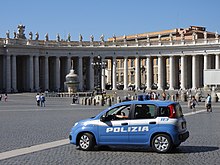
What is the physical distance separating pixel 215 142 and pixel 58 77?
75591 mm

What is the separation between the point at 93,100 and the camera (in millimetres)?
48438

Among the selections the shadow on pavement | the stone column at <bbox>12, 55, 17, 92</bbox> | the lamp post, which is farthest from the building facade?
the shadow on pavement

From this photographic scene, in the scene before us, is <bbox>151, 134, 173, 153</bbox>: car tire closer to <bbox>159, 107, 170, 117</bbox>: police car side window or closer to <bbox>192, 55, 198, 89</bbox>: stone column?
<bbox>159, 107, 170, 117</bbox>: police car side window

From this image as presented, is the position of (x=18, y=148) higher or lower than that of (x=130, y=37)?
lower

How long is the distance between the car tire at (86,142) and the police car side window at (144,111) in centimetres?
174

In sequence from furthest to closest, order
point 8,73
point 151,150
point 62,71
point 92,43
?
point 62,71
point 92,43
point 8,73
point 151,150

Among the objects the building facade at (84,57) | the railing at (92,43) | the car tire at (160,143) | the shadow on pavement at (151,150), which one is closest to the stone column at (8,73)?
the building facade at (84,57)

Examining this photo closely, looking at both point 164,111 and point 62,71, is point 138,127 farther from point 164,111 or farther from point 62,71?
point 62,71

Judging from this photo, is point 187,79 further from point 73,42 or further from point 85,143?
point 85,143

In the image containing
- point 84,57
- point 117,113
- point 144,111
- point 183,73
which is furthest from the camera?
point 84,57

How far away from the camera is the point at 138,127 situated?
14.9m

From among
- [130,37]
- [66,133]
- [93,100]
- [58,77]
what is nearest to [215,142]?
[66,133]

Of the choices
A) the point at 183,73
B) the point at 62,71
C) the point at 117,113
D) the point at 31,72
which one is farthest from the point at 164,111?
the point at 62,71

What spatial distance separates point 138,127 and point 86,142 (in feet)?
6.35
